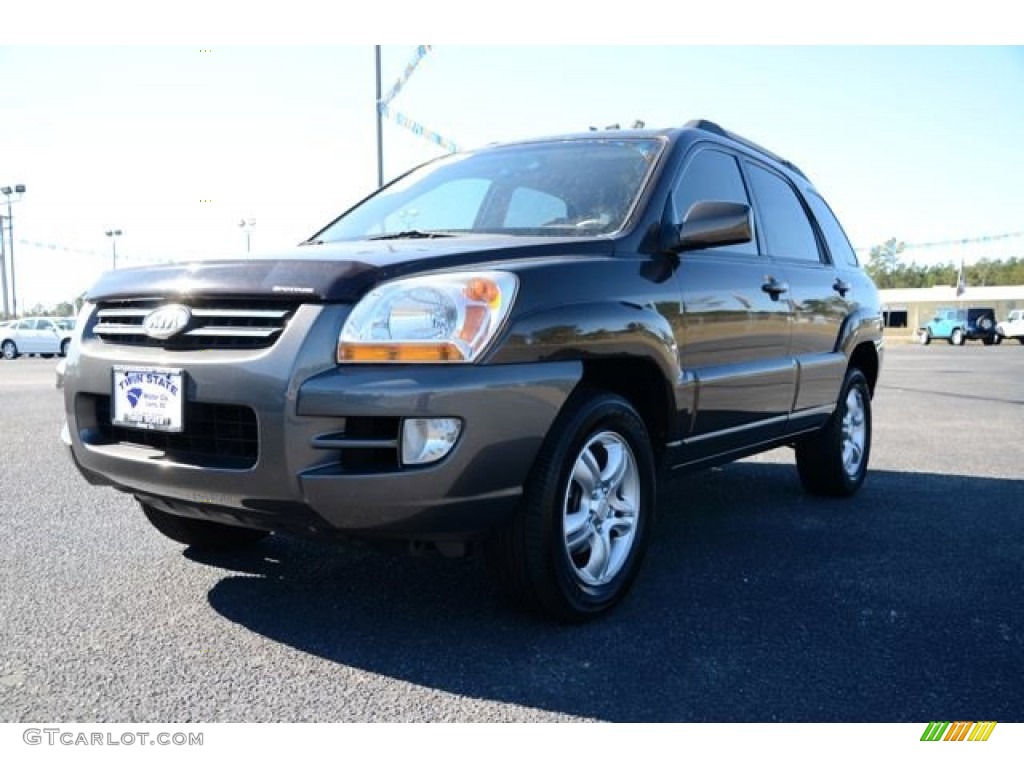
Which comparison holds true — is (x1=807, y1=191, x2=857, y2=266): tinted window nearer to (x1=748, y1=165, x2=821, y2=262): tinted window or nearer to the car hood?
(x1=748, y1=165, x2=821, y2=262): tinted window

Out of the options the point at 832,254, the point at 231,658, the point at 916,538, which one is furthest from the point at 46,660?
the point at 832,254

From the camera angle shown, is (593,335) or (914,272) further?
(914,272)

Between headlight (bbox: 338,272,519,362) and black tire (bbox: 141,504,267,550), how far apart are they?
4.50 feet

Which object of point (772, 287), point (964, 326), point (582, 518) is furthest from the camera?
point (964, 326)

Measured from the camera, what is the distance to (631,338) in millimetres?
2922

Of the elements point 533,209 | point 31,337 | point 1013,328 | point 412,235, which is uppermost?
point 533,209

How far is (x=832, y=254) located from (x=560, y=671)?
139 inches

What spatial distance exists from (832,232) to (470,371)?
3.63m

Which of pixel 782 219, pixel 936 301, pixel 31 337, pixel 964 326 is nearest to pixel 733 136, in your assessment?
pixel 782 219

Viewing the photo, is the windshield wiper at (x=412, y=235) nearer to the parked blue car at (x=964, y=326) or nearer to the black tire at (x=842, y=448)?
the black tire at (x=842, y=448)

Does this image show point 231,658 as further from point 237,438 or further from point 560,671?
point 560,671

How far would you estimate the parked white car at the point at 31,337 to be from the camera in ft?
97.9

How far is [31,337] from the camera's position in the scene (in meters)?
A: 30.0
